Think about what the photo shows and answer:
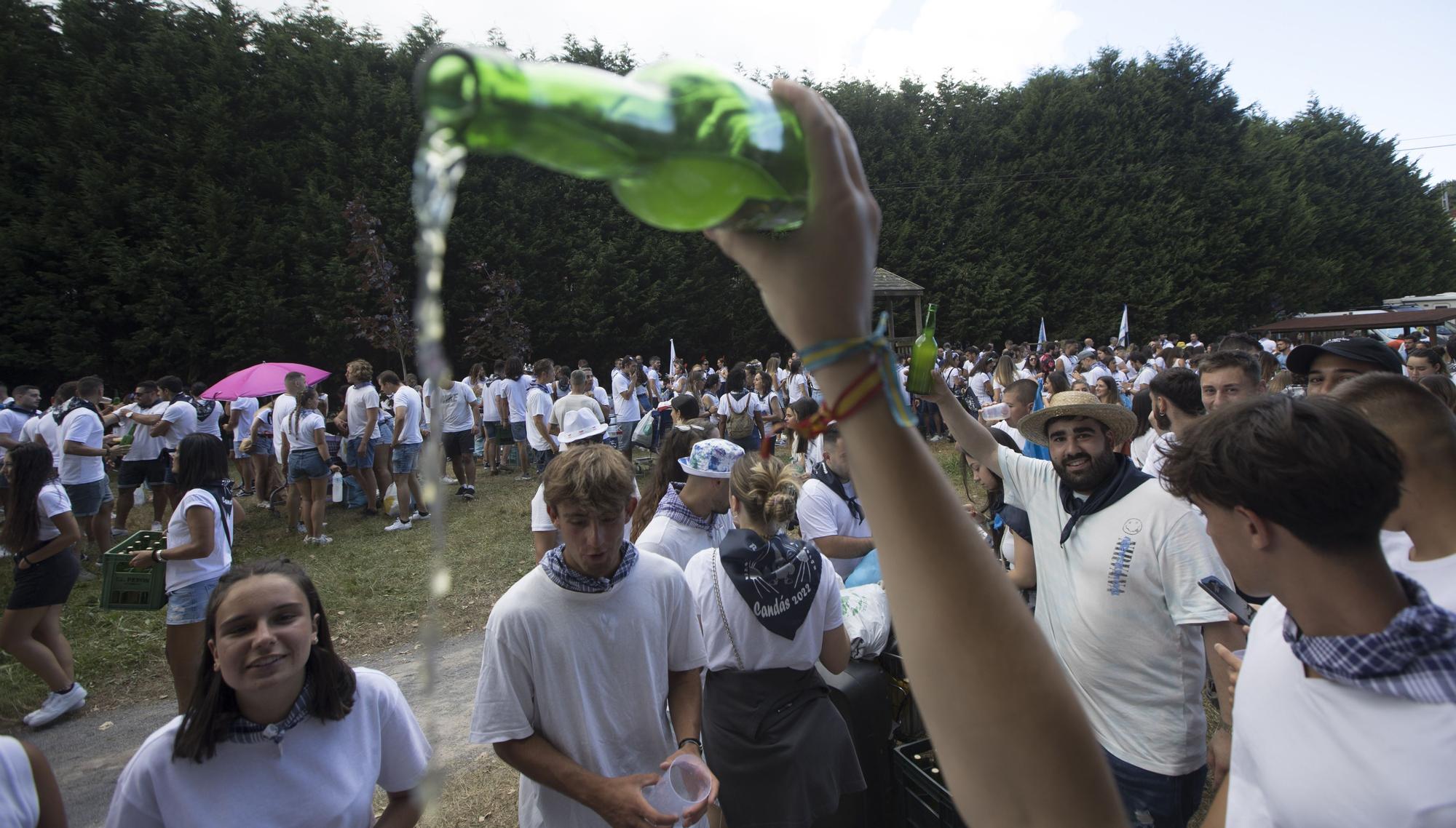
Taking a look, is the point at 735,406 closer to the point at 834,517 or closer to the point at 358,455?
the point at 358,455

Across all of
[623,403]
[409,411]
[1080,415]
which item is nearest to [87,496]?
[409,411]

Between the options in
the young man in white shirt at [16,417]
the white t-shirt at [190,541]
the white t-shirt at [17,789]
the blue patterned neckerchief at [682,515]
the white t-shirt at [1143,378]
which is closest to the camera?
the white t-shirt at [17,789]

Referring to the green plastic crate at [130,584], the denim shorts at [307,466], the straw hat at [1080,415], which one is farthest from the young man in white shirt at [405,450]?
the straw hat at [1080,415]

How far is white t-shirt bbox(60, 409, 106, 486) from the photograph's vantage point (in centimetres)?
800

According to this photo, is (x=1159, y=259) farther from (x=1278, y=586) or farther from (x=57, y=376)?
(x=57, y=376)

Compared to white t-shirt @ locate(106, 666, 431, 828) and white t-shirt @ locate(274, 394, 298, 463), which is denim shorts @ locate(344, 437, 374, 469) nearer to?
white t-shirt @ locate(274, 394, 298, 463)

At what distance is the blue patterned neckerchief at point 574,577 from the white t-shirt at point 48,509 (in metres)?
4.57

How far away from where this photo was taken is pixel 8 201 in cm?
1730

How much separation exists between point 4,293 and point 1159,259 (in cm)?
3639

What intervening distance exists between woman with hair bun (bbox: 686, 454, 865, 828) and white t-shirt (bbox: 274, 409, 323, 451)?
7.80 metres

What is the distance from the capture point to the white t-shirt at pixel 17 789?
75.7 inches

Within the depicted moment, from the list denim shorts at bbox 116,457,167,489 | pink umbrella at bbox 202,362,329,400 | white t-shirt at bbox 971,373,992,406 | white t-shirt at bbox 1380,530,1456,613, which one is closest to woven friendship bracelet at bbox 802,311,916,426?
white t-shirt at bbox 1380,530,1456,613

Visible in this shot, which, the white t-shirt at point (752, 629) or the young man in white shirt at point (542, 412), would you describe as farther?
the young man in white shirt at point (542, 412)

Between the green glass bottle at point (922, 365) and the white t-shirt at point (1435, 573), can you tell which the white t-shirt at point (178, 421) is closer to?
the green glass bottle at point (922, 365)
